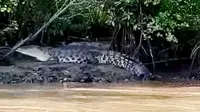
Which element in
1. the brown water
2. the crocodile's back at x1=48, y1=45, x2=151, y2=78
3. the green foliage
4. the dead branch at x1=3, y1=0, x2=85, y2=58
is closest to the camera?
the brown water

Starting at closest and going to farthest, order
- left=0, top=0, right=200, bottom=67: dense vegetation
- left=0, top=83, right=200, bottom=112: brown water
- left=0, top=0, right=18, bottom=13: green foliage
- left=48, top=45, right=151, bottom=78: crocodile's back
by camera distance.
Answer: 1. left=0, top=83, right=200, bottom=112: brown water
2. left=0, top=0, right=18, bottom=13: green foliage
3. left=0, top=0, right=200, bottom=67: dense vegetation
4. left=48, top=45, right=151, bottom=78: crocodile's back

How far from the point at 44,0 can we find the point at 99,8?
1093 millimetres

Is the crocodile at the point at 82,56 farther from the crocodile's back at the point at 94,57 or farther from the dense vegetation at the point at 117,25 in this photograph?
the dense vegetation at the point at 117,25

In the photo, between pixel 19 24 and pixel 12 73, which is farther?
pixel 19 24

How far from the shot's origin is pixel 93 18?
1009cm

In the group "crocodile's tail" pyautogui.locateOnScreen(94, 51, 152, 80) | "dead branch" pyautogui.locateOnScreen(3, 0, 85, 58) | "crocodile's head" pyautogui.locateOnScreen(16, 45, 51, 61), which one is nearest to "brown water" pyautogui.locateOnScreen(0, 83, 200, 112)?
"crocodile's tail" pyautogui.locateOnScreen(94, 51, 152, 80)

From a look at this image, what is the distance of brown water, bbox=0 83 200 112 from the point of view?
16.4 feet

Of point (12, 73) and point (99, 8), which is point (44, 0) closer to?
point (99, 8)

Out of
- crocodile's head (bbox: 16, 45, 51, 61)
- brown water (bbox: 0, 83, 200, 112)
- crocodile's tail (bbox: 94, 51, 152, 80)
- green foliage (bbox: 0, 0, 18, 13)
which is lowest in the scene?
brown water (bbox: 0, 83, 200, 112)

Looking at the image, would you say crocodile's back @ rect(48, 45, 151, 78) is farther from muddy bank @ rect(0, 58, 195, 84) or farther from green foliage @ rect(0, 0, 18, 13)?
green foliage @ rect(0, 0, 18, 13)

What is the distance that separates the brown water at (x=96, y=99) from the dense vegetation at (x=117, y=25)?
7.60ft

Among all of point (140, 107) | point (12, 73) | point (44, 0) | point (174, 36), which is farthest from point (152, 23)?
point (140, 107)

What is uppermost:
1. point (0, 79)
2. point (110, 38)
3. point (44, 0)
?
point (44, 0)

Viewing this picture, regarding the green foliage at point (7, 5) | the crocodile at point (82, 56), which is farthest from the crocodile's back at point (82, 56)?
the green foliage at point (7, 5)
